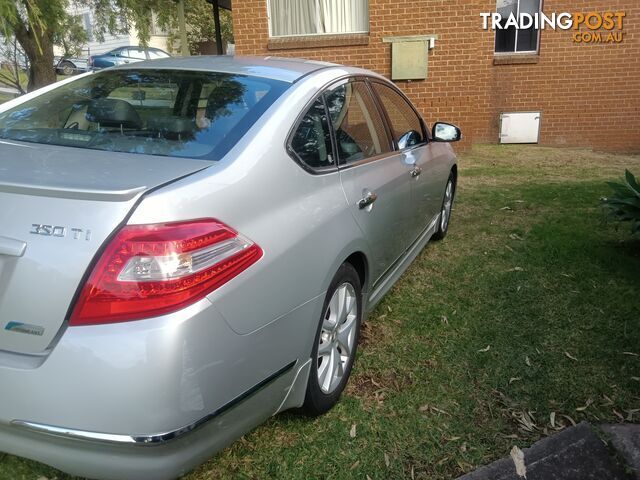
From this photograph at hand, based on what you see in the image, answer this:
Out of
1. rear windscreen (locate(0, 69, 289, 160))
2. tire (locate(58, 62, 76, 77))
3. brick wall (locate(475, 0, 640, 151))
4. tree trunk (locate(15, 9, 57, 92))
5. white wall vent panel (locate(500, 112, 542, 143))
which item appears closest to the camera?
rear windscreen (locate(0, 69, 289, 160))

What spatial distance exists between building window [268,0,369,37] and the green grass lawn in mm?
4908

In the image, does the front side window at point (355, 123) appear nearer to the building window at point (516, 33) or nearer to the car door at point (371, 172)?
the car door at point (371, 172)

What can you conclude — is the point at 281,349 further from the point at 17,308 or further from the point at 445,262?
the point at 445,262

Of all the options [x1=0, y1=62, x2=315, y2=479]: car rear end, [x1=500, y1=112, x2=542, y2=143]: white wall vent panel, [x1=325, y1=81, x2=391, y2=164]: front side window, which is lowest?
[x1=500, y1=112, x2=542, y2=143]: white wall vent panel

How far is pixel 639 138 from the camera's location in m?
10.8

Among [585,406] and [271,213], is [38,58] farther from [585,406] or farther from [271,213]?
[585,406]

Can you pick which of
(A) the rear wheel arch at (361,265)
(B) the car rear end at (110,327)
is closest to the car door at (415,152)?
(A) the rear wheel arch at (361,265)

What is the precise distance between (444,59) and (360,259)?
6973 millimetres

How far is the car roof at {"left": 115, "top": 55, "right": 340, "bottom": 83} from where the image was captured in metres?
2.95

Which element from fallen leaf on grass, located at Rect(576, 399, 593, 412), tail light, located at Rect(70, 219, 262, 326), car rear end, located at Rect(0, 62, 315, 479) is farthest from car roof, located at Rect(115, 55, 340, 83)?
fallen leaf on grass, located at Rect(576, 399, 593, 412)

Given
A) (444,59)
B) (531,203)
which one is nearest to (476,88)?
(444,59)

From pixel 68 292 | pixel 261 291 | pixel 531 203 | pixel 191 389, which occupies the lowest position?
pixel 531 203

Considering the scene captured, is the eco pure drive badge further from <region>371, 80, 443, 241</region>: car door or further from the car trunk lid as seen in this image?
<region>371, 80, 443, 241</region>: car door

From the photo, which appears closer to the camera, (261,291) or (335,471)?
(261,291)
